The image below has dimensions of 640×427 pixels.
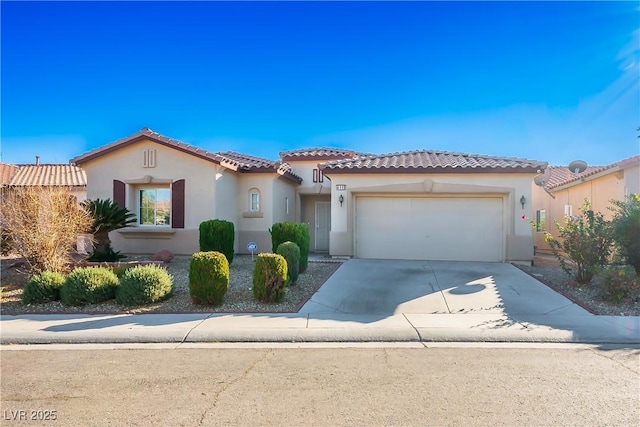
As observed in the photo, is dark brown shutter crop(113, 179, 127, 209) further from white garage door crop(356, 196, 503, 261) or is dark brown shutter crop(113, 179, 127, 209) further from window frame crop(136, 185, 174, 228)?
white garage door crop(356, 196, 503, 261)

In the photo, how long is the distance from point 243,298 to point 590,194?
15.3 m

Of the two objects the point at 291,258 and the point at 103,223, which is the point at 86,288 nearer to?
the point at 103,223

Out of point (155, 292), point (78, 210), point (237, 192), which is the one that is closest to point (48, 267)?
point (78, 210)

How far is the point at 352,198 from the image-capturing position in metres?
13.4

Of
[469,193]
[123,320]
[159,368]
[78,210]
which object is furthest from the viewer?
[469,193]

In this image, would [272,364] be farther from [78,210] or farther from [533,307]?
[78,210]

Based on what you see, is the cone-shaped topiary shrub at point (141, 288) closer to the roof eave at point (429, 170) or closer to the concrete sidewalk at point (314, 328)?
the concrete sidewalk at point (314, 328)

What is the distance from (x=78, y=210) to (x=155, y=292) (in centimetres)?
423

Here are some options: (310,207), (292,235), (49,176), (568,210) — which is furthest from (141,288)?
(49,176)

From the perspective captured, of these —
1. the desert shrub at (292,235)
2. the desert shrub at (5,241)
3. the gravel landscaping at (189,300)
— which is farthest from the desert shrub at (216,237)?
the desert shrub at (5,241)

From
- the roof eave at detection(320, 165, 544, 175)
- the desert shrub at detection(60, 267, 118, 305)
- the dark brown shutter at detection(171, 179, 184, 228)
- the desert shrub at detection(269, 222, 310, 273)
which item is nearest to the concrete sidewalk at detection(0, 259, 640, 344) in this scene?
the desert shrub at detection(60, 267, 118, 305)

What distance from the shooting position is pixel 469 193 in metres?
12.8

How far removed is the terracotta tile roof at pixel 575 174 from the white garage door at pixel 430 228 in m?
4.52

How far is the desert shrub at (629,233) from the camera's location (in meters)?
8.70
